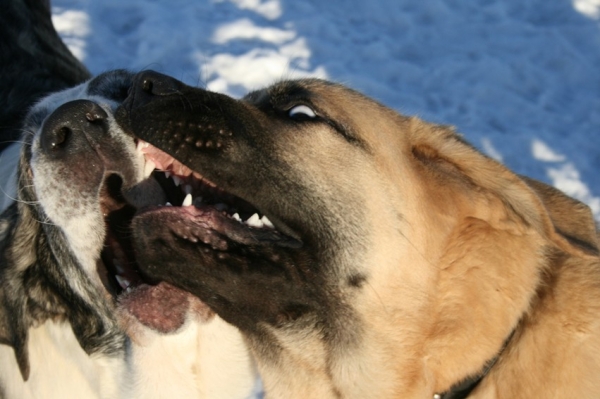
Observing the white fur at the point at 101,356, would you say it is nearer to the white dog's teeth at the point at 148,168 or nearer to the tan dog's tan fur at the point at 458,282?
the white dog's teeth at the point at 148,168

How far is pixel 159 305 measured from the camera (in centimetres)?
302

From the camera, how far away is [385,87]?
20.5 ft

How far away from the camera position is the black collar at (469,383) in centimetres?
264

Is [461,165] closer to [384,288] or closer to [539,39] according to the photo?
[384,288]

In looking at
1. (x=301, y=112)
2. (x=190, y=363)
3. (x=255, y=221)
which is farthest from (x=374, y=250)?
(x=190, y=363)

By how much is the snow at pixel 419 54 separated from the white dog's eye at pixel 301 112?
10.1 ft

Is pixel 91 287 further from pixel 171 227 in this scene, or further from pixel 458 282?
pixel 458 282

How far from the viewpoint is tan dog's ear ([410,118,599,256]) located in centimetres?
240

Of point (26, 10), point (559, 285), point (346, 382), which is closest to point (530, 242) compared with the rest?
point (559, 285)

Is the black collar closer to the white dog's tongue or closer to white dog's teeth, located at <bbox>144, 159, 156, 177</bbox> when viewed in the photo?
the white dog's tongue

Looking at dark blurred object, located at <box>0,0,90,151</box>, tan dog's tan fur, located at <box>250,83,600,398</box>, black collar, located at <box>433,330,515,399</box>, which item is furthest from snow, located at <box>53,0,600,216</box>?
black collar, located at <box>433,330,515,399</box>

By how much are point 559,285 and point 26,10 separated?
12.1 feet

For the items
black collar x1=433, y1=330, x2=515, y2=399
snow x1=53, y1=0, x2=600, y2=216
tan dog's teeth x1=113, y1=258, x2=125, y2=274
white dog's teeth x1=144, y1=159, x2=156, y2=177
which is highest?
snow x1=53, y1=0, x2=600, y2=216

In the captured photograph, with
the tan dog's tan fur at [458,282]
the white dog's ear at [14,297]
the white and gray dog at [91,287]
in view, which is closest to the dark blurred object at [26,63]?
the white and gray dog at [91,287]
